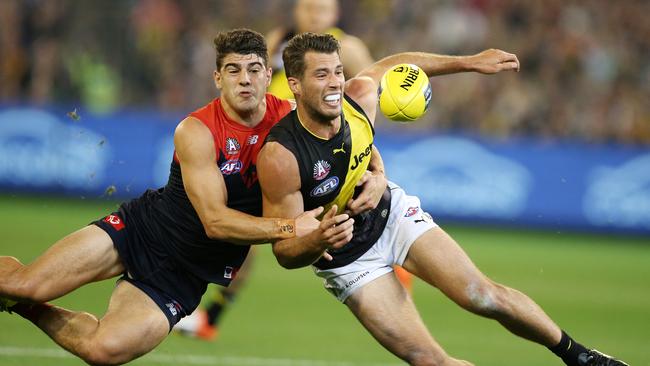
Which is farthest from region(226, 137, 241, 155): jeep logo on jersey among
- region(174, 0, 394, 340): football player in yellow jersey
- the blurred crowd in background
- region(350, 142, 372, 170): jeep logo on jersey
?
the blurred crowd in background

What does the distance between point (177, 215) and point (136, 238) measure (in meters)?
0.33

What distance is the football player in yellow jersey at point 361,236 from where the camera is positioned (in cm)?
641

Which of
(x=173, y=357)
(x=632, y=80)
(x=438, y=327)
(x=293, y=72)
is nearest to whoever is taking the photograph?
(x=293, y=72)

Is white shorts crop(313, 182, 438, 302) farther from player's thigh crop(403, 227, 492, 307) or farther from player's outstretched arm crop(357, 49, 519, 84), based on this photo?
player's outstretched arm crop(357, 49, 519, 84)

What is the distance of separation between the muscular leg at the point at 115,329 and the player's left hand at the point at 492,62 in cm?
287

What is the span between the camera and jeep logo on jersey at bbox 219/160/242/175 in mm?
6668

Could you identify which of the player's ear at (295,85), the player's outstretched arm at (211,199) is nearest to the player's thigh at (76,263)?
the player's outstretched arm at (211,199)

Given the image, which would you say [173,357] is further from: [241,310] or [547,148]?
[547,148]

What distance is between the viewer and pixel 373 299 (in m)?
6.87

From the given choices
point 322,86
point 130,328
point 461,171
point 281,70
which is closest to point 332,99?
point 322,86

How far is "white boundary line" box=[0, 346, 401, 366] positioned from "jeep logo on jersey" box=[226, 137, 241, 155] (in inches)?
95.9

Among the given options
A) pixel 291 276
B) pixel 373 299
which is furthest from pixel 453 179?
pixel 373 299

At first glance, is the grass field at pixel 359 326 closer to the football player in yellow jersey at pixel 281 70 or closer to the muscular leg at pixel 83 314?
the football player in yellow jersey at pixel 281 70

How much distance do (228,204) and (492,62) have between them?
221cm
